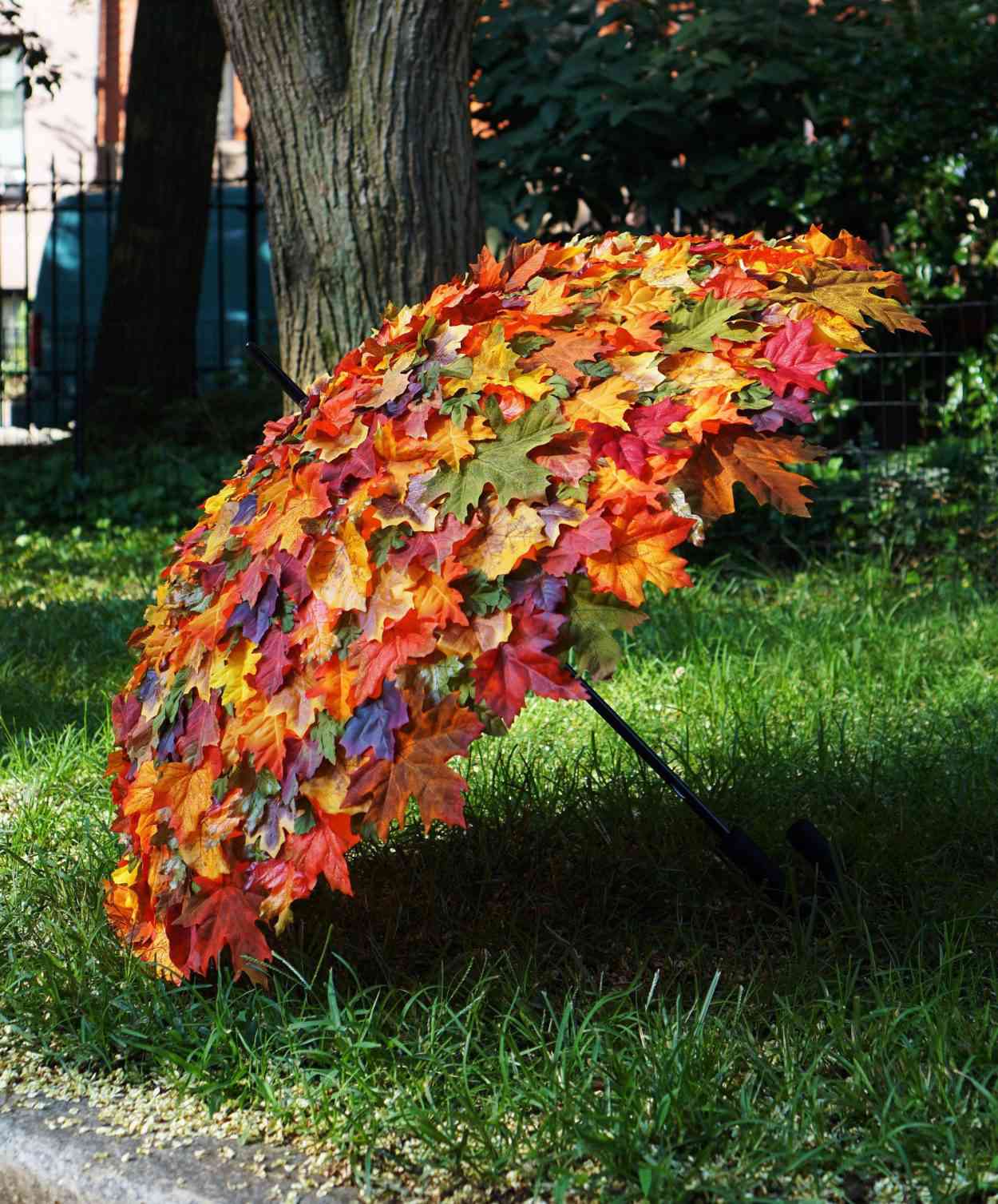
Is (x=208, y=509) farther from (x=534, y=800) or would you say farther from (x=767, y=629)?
(x=767, y=629)

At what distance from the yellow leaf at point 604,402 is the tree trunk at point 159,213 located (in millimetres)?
8726

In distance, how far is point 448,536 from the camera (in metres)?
2.17

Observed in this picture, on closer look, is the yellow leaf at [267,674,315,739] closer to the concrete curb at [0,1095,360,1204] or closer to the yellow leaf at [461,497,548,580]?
the yellow leaf at [461,497,548,580]

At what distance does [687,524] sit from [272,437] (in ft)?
3.45

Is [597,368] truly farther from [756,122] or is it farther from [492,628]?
[756,122]

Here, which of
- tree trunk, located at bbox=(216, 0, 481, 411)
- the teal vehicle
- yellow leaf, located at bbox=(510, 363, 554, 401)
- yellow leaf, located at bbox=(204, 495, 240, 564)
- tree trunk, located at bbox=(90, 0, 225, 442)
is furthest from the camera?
the teal vehicle

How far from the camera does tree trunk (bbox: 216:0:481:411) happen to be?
4848 mm

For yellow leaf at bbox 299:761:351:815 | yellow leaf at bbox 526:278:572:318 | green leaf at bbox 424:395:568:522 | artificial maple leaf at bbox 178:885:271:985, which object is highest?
yellow leaf at bbox 526:278:572:318

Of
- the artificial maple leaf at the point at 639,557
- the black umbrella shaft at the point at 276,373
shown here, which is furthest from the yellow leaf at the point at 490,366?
the black umbrella shaft at the point at 276,373

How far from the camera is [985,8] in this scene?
291 inches

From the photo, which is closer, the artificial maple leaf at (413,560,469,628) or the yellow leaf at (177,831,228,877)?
the artificial maple leaf at (413,560,469,628)

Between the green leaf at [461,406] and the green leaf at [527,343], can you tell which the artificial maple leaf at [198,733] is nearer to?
the green leaf at [461,406]

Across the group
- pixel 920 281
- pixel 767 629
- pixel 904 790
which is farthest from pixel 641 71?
pixel 904 790

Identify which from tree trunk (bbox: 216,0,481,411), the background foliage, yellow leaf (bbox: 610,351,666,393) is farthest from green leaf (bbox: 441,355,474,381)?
the background foliage
